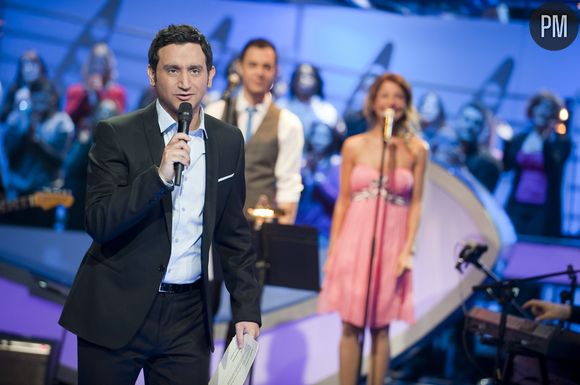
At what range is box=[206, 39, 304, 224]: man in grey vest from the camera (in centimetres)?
451

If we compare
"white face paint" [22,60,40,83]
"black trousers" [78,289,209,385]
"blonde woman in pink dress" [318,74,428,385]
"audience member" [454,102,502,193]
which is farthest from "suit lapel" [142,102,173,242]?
"white face paint" [22,60,40,83]

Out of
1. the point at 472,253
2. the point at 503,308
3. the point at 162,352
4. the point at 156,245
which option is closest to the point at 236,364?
the point at 162,352

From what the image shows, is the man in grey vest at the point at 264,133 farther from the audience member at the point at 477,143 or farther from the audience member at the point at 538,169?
the audience member at the point at 538,169

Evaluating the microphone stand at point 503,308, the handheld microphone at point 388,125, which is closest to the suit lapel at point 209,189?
the microphone stand at point 503,308

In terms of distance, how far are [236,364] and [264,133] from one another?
7.05 feet

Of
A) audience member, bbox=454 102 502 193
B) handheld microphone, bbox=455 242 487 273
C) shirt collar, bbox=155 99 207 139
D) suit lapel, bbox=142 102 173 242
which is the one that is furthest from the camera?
audience member, bbox=454 102 502 193

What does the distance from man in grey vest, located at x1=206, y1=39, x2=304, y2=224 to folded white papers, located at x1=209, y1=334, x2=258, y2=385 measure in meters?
1.91

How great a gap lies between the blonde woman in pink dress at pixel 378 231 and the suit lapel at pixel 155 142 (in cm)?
233

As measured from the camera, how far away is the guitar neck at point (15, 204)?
6.41 m

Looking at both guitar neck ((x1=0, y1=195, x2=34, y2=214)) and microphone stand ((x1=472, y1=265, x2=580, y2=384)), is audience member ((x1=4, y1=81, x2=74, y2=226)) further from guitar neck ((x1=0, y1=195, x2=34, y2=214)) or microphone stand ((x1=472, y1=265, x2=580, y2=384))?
microphone stand ((x1=472, y1=265, x2=580, y2=384))

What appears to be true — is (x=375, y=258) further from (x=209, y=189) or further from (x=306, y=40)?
(x=306, y=40)

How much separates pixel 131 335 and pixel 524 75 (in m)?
4.61

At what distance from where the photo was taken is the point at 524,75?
6285 millimetres

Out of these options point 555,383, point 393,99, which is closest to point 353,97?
point 393,99
